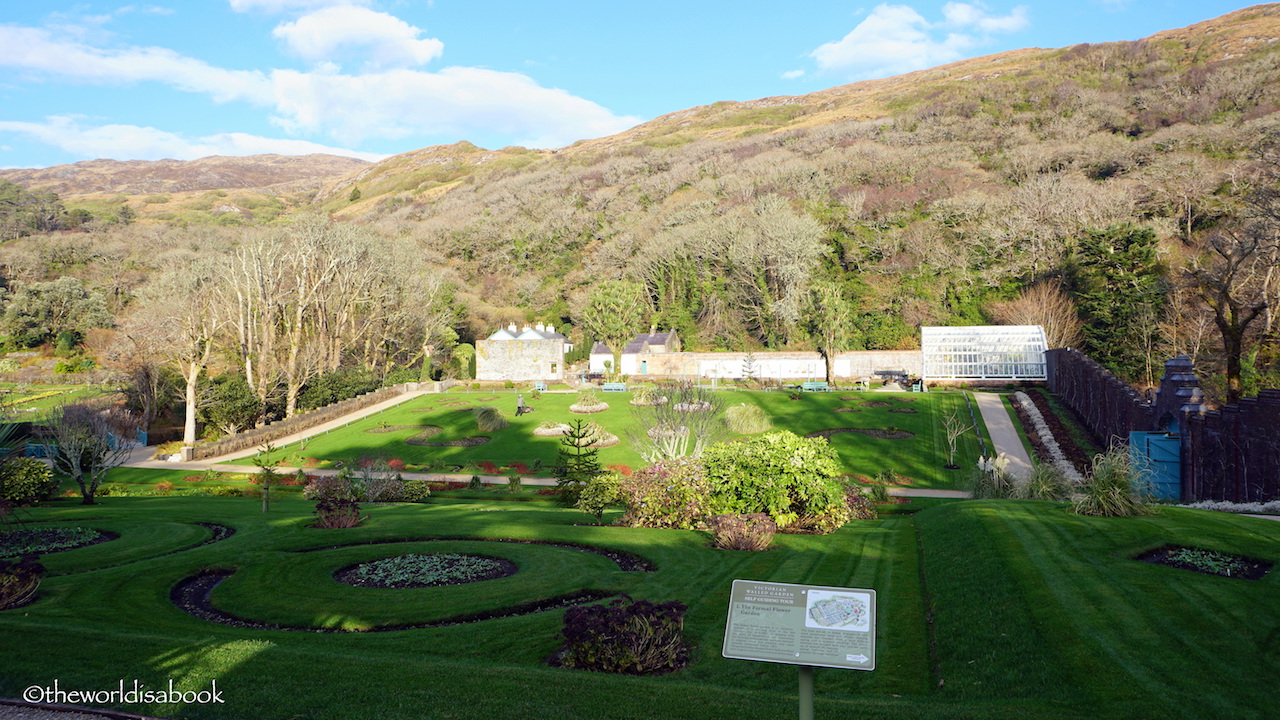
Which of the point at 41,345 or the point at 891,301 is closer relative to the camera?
the point at 891,301

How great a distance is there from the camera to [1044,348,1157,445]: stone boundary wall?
71.5 ft

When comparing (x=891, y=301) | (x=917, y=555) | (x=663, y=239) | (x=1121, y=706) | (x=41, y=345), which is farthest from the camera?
(x=663, y=239)

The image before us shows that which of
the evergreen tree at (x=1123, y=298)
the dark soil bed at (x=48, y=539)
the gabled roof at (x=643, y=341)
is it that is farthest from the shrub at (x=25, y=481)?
the evergreen tree at (x=1123, y=298)

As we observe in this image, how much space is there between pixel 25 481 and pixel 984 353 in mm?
48359

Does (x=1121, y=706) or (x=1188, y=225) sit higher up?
(x=1188, y=225)

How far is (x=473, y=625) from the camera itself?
860cm

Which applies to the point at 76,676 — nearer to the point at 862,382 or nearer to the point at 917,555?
the point at 917,555

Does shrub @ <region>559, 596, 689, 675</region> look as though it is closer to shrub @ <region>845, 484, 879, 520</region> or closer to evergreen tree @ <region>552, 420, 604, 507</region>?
shrub @ <region>845, 484, 879, 520</region>

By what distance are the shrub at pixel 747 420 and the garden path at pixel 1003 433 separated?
1006cm

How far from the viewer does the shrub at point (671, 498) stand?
49.9ft

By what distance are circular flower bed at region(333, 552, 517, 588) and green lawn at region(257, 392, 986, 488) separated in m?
16.3

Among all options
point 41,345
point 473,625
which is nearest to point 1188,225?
point 473,625

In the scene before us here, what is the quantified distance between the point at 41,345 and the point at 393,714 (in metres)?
83.3

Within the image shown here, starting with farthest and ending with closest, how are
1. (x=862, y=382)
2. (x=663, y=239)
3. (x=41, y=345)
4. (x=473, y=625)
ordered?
(x=663, y=239) < (x=41, y=345) < (x=862, y=382) < (x=473, y=625)
